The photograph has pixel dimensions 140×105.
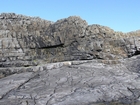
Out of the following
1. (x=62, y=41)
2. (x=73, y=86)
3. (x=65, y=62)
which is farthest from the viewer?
(x=62, y=41)

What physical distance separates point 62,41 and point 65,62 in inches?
156

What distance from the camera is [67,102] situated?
10352 millimetres

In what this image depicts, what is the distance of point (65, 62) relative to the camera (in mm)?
17672

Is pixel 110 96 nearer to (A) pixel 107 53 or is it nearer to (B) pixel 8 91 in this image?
(B) pixel 8 91

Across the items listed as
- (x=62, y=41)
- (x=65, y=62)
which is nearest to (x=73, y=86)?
(x=65, y=62)

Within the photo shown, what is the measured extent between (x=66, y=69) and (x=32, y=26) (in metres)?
7.92

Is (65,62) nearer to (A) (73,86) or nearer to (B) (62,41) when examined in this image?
(B) (62,41)

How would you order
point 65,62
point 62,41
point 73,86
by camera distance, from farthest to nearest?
point 62,41, point 65,62, point 73,86

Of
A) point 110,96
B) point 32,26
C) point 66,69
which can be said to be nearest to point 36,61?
point 32,26

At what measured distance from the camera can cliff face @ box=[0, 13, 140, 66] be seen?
66.2ft

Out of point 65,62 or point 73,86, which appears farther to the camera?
point 65,62

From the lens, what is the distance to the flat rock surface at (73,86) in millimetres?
10766

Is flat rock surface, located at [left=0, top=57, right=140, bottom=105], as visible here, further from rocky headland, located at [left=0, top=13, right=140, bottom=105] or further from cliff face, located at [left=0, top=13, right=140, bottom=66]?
cliff face, located at [left=0, top=13, right=140, bottom=66]

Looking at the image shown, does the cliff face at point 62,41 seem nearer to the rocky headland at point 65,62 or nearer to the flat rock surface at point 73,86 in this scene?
the rocky headland at point 65,62
